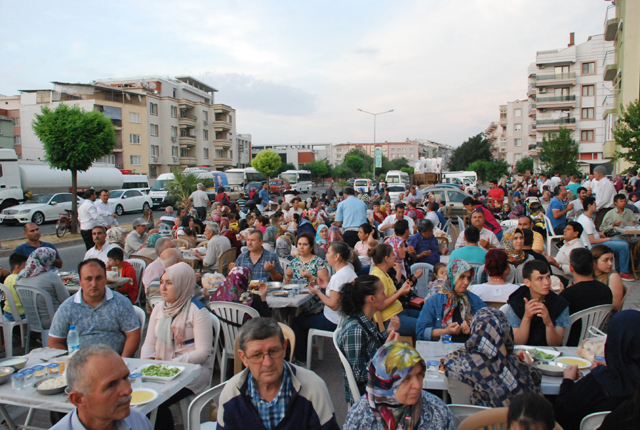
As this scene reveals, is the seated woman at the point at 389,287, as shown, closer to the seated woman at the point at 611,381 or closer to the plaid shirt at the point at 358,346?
the plaid shirt at the point at 358,346

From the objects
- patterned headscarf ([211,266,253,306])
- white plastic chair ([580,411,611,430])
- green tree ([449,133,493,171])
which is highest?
green tree ([449,133,493,171])

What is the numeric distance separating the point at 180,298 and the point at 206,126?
60.1m

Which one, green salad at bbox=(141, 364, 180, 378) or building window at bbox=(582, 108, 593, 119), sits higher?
building window at bbox=(582, 108, 593, 119)

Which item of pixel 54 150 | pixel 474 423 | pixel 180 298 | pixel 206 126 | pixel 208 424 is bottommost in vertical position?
pixel 208 424

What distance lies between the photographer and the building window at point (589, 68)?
57344 millimetres

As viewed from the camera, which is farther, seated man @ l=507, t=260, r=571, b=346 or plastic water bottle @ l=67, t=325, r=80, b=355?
seated man @ l=507, t=260, r=571, b=346

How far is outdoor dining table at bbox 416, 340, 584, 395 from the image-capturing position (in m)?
3.09

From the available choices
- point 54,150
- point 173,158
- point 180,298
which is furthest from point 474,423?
point 173,158

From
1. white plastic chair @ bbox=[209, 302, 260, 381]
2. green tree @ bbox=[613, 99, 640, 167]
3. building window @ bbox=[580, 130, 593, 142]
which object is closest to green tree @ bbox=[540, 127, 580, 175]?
green tree @ bbox=[613, 99, 640, 167]

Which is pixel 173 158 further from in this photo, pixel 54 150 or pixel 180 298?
pixel 180 298

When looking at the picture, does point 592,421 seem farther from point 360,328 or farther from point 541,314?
point 360,328

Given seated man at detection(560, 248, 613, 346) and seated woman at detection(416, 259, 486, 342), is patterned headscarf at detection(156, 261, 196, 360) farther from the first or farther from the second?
seated man at detection(560, 248, 613, 346)

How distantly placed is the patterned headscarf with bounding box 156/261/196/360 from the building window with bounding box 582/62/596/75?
221ft

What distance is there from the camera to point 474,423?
2.38m
